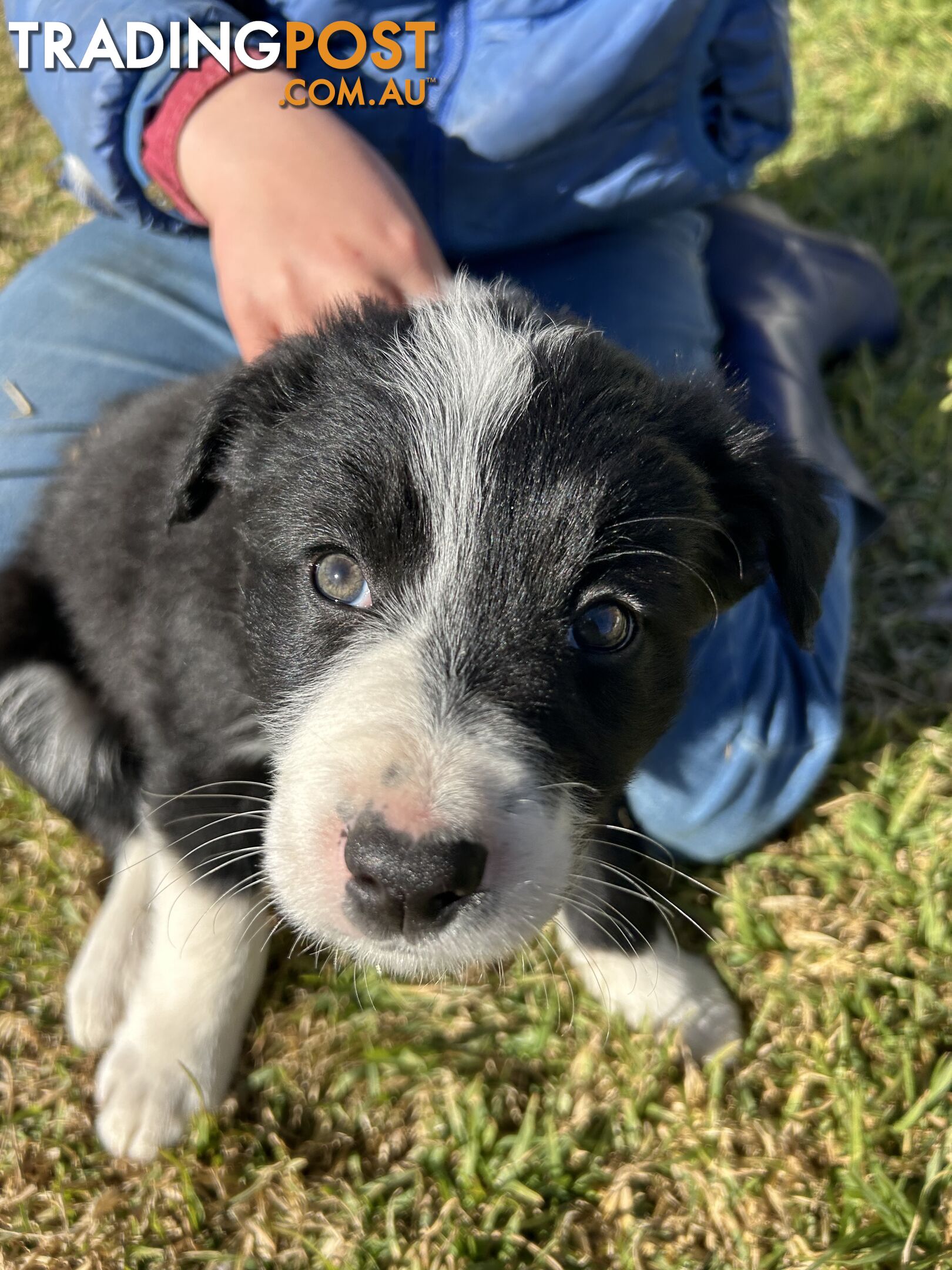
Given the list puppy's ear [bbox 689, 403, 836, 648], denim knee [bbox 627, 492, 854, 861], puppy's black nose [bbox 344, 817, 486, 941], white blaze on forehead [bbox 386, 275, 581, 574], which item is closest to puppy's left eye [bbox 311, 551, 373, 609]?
white blaze on forehead [bbox 386, 275, 581, 574]

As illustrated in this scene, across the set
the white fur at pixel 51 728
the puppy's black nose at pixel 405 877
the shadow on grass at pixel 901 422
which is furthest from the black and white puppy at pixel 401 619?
the shadow on grass at pixel 901 422

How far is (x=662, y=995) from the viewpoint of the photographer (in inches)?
84.6

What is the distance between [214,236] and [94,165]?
0.46m

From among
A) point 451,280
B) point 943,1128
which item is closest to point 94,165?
point 451,280

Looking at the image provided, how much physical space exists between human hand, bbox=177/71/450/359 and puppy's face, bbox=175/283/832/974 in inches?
15.4

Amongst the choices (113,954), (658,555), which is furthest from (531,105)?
(113,954)

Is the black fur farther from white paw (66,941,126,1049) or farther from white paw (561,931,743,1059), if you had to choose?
white paw (561,931,743,1059)

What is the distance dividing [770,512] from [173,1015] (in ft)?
4.96

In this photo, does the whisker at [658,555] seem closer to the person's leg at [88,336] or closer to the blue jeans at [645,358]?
the blue jeans at [645,358]

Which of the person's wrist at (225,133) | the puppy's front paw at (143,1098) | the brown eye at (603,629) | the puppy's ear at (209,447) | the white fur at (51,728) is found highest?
the person's wrist at (225,133)

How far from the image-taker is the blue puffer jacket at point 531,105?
238 cm

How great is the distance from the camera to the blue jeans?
2.31 metres

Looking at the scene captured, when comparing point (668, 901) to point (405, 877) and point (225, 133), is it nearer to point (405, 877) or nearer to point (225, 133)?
point (405, 877)

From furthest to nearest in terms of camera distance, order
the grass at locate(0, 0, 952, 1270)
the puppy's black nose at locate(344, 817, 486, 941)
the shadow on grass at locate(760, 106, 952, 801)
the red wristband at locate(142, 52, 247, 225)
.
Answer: the shadow on grass at locate(760, 106, 952, 801) → the red wristband at locate(142, 52, 247, 225) → the grass at locate(0, 0, 952, 1270) → the puppy's black nose at locate(344, 817, 486, 941)
